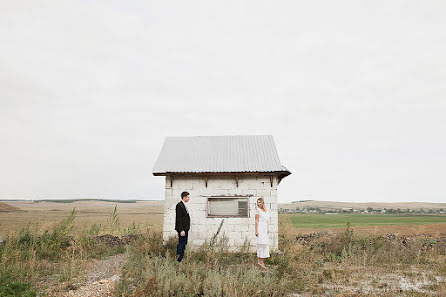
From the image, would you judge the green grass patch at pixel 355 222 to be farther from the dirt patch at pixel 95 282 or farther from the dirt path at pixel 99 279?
the dirt patch at pixel 95 282

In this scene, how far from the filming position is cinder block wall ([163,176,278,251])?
11.4m

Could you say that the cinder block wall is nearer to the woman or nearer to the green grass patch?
the woman

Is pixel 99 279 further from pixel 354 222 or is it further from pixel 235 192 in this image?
pixel 354 222

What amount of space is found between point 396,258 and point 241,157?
263 inches

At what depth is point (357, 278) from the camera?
8328 mm

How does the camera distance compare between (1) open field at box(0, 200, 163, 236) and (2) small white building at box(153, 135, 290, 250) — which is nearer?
(2) small white building at box(153, 135, 290, 250)

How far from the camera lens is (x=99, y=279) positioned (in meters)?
7.65

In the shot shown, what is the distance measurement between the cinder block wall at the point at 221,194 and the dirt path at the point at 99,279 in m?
2.45

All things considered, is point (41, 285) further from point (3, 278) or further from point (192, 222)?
point (192, 222)

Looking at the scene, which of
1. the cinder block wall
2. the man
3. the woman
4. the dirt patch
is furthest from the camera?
the cinder block wall

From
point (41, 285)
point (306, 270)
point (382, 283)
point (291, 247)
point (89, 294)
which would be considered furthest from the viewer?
point (291, 247)

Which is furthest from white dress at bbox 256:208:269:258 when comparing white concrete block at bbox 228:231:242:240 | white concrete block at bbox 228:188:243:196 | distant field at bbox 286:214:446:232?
distant field at bbox 286:214:446:232

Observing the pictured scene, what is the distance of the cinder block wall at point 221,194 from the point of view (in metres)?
11.4

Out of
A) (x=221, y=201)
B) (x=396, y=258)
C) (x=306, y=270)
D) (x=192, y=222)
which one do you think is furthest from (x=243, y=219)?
(x=396, y=258)
